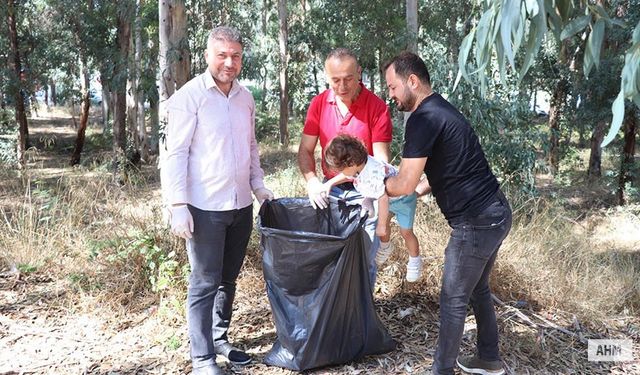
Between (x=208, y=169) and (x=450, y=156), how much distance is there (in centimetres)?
124

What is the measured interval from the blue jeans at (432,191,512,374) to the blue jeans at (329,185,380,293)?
1.55 ft

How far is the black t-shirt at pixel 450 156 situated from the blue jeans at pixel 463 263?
0.07m

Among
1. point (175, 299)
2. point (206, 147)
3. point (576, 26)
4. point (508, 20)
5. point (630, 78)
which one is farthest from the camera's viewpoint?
point (175, 299)

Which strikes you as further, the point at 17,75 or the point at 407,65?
the point at 17,75

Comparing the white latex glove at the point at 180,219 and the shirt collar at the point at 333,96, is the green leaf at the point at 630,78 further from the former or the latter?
the white latex glove at the point at 180,219

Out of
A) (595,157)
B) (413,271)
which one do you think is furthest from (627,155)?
(413,271)

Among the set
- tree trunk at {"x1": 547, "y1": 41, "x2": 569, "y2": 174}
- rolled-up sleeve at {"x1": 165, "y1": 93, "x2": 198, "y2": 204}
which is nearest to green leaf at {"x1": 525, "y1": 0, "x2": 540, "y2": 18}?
rolled-up sleeve at {"x1": 165, "y1": 93, "x2": 198, "y2": 204}

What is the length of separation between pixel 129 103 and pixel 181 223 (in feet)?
43.4

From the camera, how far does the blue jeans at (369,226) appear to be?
3.14 meters

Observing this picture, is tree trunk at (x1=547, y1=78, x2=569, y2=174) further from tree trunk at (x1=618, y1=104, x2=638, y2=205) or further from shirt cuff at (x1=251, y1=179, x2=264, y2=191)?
shirt cuff at (x1=251, y1=179, x2=264, y2=191)

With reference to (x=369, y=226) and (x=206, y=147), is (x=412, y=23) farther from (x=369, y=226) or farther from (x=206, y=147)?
(x=206, y=147)

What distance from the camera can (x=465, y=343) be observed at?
346cm

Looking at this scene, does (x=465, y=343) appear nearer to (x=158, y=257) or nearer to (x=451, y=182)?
(x=451, y=182)

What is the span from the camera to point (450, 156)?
2.66 metres
